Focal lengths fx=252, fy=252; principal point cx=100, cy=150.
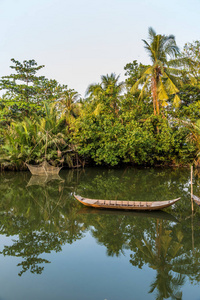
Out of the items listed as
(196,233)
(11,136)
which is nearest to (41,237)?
(196,233)

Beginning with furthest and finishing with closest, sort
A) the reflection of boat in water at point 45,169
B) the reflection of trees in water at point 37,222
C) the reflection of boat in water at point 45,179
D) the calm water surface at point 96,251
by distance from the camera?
1. the reflection of boat in water at point 45,169
2. the reflection of boat in water at point 45,179
3. the reflection of trees in water at point 37,222
4. the calm water surface at point 96,251

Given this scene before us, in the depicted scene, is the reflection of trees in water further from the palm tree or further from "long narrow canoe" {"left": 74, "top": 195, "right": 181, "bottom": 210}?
the palm tree

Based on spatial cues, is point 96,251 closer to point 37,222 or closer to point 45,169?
point 37,222

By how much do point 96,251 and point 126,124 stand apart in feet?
43.0

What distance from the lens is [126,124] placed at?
57.6 ft

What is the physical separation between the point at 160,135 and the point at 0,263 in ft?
46.6

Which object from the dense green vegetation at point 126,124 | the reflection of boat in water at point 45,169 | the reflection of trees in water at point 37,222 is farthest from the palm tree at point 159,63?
the reflection of trees in water at point 37,222

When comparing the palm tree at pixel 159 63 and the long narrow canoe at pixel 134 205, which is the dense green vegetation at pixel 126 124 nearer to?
the palm tree at pixel 159 63

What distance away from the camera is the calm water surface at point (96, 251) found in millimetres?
3777

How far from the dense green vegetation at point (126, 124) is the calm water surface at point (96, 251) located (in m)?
7.52

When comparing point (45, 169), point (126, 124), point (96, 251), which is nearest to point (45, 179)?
point (45, 169)

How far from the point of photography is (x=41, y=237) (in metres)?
5.82

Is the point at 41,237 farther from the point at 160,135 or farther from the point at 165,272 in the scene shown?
the point at 160,135

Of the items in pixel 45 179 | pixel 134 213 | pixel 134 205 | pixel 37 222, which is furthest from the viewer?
pixel 45 179
